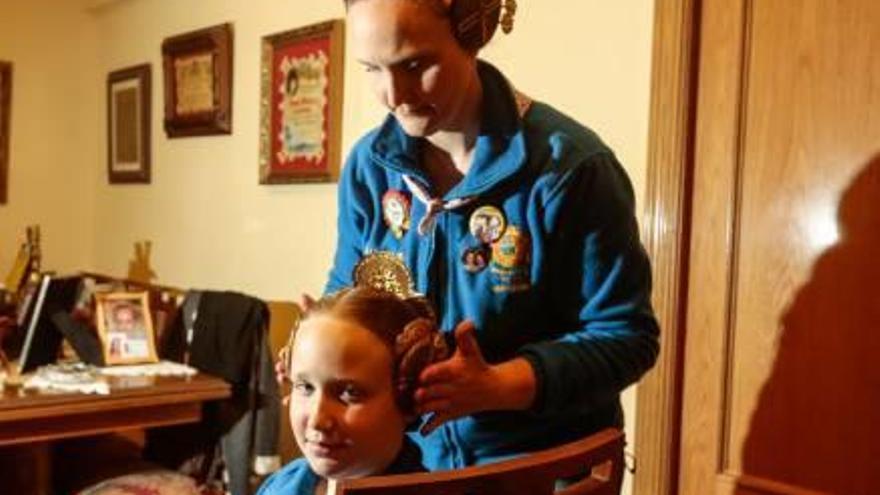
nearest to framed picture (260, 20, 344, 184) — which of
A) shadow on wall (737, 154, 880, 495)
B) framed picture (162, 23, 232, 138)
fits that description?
framed picture (162, 23, 232, 138)

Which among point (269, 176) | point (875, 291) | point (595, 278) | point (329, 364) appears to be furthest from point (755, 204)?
point (269, 176)

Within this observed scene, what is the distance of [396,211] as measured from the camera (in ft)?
3.73

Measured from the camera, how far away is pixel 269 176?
10.0ft

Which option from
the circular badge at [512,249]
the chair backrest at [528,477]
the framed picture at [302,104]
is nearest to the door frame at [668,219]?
the circular badge at [512,249]

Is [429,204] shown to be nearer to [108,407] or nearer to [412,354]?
[412,354]

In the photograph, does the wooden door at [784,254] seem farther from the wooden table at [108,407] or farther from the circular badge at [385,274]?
the wooden table at [108,407]

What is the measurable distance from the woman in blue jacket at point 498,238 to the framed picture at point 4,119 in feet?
11.2

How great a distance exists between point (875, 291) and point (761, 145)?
1.15ft

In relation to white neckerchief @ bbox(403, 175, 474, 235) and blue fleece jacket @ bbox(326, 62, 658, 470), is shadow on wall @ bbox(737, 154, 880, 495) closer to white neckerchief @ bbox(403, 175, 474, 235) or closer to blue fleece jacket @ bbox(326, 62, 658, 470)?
blue fleece jacket @ bbox(326, 62, 658, 470)

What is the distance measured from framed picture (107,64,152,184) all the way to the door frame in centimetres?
256

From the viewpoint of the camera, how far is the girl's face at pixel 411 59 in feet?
3.05

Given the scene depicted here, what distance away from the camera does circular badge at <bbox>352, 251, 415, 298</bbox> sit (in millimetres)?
1099

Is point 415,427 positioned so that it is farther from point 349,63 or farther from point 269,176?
point 269,176

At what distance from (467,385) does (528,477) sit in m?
0.15
